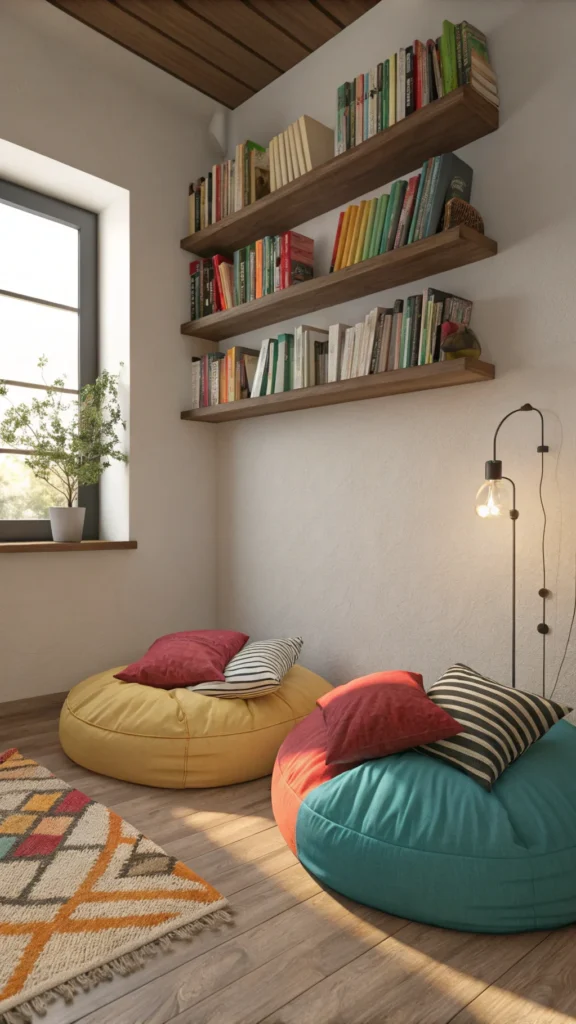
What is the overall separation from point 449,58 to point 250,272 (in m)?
1.22

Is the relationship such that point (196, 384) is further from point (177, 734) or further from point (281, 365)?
point (177, 734)

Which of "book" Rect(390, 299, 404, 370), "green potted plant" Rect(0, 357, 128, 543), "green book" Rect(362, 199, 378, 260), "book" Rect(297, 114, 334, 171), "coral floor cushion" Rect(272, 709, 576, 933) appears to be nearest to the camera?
"coral floor cushion" Rect(272, 709, 576, 933)

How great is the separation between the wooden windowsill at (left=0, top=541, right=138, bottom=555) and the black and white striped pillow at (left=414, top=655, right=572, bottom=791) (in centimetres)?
192

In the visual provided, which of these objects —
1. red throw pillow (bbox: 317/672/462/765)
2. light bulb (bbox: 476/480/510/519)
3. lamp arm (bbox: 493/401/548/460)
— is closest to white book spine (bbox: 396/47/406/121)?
lamp arm (bbox: 493/401/548/460)

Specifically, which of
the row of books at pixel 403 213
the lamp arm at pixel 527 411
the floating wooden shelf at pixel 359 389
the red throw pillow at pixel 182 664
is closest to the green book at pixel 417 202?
the row of books at pixel 403 213

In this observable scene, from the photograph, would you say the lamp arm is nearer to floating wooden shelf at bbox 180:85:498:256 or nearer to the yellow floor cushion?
floating wooden shelf at bbox 180:85:498:256

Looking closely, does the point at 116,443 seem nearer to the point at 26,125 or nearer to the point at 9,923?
the point at 26,125

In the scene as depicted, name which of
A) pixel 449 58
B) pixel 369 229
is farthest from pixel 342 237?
pixel 449 58

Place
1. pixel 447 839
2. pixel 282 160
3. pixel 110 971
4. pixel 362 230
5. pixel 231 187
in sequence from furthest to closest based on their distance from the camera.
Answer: pixel 231 187 < pixel 282 160 < pixel 362 230 < pixel 447 839 < pixel 110 971

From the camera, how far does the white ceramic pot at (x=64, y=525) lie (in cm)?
320

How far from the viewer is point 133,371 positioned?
3.43 metres

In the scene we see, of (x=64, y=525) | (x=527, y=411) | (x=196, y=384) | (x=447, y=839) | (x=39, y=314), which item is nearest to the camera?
(x=447, y=839)

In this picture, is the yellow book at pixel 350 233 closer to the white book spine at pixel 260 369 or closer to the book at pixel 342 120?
the book at pixel 342 120

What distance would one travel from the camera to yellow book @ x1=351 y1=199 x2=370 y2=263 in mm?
2711
